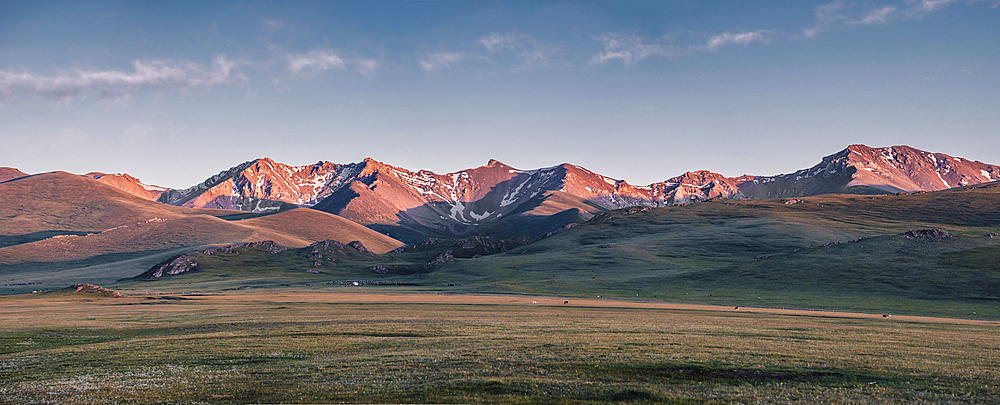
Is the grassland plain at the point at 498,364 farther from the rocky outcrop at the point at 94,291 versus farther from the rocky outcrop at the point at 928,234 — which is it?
the rocky outcrop at the point at 928,234

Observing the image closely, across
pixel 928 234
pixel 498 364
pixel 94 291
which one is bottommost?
pixel 94 291

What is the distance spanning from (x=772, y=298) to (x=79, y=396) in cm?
10383

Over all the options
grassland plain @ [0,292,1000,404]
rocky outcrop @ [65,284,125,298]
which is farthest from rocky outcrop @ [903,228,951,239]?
rocky outcrop @ [65,284,125,298]

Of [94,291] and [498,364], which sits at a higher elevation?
[498,364]

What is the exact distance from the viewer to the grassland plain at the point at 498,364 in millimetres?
21562

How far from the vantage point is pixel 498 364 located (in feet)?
91.8

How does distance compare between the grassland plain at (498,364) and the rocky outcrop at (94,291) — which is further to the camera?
the rocky outcrop at (94,291)

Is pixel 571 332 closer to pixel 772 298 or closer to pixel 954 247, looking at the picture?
pixel 772 298

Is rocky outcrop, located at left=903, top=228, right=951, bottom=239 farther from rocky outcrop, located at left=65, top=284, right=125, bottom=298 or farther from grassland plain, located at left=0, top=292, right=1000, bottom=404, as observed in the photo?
rocky outcrop, located at left=65, top=284, right=125, bottom=298

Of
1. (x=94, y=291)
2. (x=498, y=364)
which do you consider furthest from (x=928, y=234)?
(x=94, y=291)

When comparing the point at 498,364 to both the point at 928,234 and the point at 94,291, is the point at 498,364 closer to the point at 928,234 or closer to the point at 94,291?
the point at 94,291

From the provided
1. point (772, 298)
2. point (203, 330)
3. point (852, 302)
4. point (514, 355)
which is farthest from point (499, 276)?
point (514, 355)

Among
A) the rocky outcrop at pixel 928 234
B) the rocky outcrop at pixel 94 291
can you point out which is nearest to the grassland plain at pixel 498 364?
the rocky outcrop at pixel 94 291

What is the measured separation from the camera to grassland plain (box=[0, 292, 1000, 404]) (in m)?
21.6
